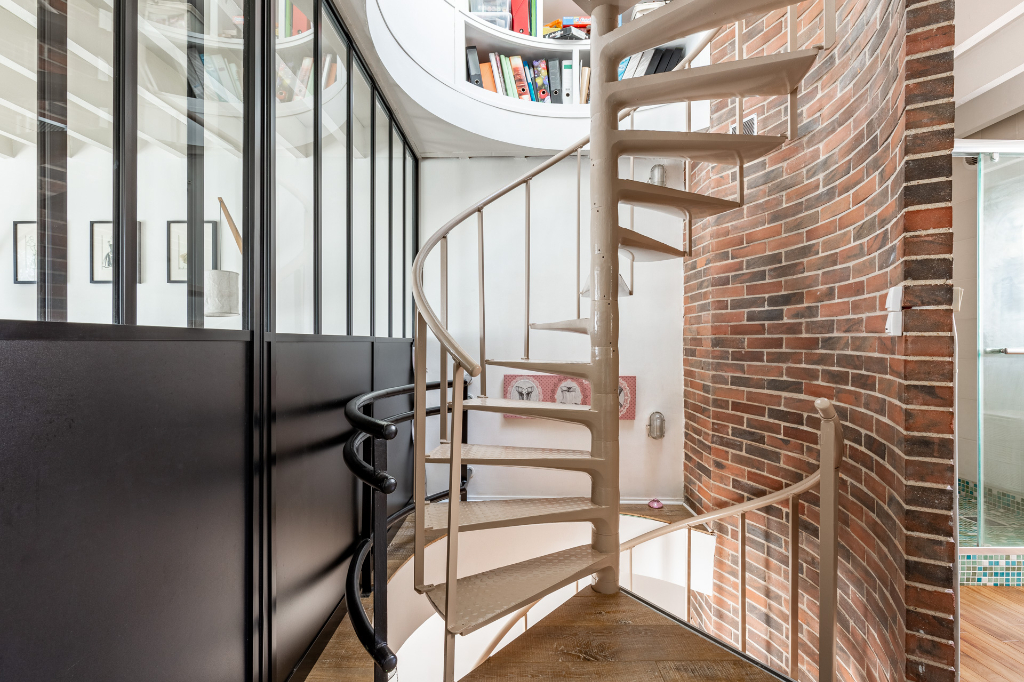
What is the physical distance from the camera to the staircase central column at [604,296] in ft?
5.78

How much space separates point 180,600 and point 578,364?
134 centimetres

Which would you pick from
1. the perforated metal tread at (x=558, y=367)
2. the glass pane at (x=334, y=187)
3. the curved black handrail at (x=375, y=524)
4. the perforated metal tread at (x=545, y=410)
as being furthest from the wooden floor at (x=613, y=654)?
the glass pane at (x=334, y=187)

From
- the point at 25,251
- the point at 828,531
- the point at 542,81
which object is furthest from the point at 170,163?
the point at 542,81

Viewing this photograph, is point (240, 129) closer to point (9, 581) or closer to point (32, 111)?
point (32, 111)

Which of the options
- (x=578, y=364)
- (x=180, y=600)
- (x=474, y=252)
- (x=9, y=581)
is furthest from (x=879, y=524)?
(x=474, y=252)

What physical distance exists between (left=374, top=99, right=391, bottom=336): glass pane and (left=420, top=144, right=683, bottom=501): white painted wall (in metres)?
0.57

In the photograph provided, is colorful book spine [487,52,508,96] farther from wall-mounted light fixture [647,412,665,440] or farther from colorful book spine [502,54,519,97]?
wall-mounted light fixture [647,412,665,440]

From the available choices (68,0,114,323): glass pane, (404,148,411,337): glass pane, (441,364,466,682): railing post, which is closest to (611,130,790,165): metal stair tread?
(441,364,466,682): railing post

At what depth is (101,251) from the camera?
96 centimetres

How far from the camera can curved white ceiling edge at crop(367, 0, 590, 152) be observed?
2.40 metres

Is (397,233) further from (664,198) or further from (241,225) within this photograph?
(664,198)

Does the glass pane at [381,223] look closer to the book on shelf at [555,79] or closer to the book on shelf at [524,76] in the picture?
the book on shelf at [524,76]

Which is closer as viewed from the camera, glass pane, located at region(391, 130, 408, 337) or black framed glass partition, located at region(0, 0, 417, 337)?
black framed glass partition, located at region(0, 0, 417, 337)

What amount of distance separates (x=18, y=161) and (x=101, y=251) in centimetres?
22
